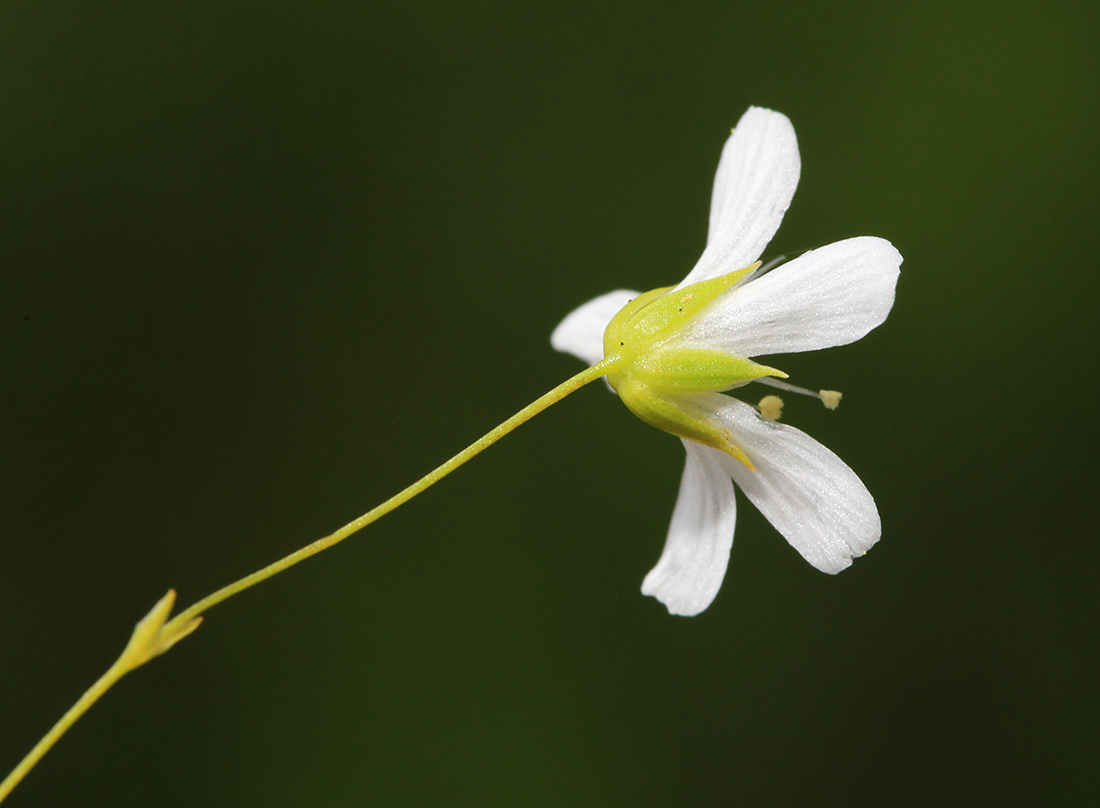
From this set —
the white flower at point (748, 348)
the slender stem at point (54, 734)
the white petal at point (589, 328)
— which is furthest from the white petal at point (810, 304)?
the slender stem at point (54, 734)

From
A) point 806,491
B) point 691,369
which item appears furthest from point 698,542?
point 691,369

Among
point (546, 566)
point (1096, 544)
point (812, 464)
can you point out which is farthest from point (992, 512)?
point (812, 464)

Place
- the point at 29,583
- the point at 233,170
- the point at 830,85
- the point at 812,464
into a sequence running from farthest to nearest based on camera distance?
the point at 830,85 → the point at 233,170 → the point at 29,583 → the point at 812,464

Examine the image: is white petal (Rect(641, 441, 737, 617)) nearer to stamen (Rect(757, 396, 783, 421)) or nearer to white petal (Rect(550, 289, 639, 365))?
stamen (Rect(757, 396, 783, 421))

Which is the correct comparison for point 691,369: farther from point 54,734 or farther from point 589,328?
point 54,734

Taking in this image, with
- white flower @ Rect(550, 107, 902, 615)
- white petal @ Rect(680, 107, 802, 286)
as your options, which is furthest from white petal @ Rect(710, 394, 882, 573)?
white petal @ Rect(680, 107, 802, 286)

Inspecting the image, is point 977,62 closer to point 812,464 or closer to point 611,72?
point 611,72
